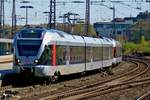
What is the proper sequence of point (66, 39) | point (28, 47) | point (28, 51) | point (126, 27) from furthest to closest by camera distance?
point (126, 27)
point (66, 39)
point (28, 47)
point (28, 51)

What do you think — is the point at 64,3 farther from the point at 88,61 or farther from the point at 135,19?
the point at 135,19

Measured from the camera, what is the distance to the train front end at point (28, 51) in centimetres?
2520

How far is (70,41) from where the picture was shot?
29938mm

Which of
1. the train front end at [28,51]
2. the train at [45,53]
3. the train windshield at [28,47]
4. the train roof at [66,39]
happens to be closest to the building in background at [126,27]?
the train roof at [66,39]

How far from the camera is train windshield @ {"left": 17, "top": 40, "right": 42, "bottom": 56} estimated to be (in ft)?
83.2

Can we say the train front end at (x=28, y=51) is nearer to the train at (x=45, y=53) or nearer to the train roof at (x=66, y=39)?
the train at (x=45, y=53)

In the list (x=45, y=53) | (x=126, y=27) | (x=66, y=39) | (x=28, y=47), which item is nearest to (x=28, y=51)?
(x=28, y=47)

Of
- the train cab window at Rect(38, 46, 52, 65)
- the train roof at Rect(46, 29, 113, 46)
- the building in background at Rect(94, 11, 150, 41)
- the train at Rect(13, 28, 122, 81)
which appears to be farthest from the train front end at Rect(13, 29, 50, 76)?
the building in background at Rect(94, 11, 150, 41)

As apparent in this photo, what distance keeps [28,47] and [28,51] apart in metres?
0.23

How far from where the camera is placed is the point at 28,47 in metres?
25.6

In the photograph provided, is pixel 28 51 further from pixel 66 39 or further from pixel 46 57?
pixel 66 39

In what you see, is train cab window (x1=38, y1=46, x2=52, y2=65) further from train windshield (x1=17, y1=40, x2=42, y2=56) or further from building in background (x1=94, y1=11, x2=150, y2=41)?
building in background (x1=94, y1=11, x2=150, y2=41)

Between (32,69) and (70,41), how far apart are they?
17.6 feet

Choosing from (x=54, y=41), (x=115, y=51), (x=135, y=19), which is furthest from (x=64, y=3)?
(x=135, y=19)
